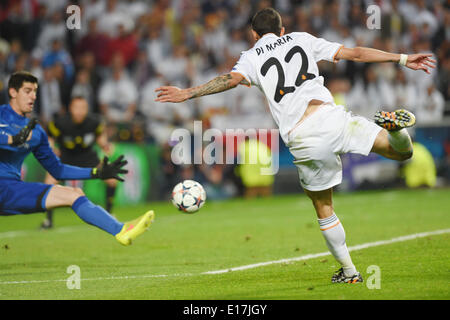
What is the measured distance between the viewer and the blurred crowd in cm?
1612

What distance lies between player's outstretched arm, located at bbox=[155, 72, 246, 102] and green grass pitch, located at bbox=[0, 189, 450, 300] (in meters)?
1.70

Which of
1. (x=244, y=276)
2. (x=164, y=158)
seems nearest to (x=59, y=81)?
(x=164, y=158)

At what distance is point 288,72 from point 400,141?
3.77 feet

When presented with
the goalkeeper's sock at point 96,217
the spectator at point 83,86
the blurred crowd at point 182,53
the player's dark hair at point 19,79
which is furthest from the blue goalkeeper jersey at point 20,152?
the spectator at point 83,86

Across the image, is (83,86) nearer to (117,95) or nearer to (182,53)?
(117,95)

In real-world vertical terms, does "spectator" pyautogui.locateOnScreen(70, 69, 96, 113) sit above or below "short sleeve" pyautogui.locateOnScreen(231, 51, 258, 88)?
above

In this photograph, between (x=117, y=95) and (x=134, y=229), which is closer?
(x=134, y=229)

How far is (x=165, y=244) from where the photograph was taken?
1003 cm

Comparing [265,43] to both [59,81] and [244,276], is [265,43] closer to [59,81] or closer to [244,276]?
[244,276]

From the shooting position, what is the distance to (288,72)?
Result: 6414 mm

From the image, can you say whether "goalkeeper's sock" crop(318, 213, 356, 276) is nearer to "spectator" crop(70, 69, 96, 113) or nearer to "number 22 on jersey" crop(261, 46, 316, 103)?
"number 22 on jersey" crop(261, 46, 316, 103)

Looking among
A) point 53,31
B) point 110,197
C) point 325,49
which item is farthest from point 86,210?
point 53,31

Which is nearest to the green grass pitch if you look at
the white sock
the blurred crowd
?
the white sock
